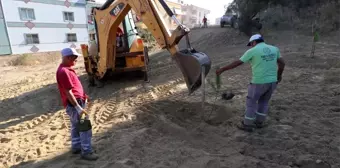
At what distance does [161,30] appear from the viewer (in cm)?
558

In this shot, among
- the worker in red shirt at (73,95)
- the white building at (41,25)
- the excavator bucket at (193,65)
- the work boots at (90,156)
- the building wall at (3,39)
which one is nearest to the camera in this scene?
the worker in red shirt at (73,95)

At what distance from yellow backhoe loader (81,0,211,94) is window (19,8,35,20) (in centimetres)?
1486

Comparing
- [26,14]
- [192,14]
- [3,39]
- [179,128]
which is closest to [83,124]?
[179,128]

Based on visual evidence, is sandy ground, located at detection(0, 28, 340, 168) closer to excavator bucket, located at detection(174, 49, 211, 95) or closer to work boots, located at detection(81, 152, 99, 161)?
work boots, located at detection(81, 152, 99, 161)

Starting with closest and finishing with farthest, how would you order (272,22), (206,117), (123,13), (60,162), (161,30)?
(60,162)
(206,117)
(161,30)
(123,13)
(272,22)

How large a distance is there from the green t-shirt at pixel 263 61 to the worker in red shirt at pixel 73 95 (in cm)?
256

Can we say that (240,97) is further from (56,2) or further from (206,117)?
(56,2)

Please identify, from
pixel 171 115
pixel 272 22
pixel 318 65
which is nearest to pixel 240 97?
pixel 171 115

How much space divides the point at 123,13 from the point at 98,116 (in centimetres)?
271

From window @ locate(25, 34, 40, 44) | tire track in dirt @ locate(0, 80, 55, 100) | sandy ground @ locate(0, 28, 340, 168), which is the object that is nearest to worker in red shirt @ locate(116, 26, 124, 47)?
sandy ground @ locate(0, 28, 340, 168)

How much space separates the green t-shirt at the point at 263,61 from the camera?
411cm

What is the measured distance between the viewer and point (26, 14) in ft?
66.0

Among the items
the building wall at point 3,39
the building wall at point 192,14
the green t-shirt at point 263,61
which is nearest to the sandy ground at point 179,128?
the green t-shirt at point 263,61

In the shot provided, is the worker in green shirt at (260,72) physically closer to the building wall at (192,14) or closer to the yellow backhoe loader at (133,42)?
the yellow backhoe loader at (133,42)
